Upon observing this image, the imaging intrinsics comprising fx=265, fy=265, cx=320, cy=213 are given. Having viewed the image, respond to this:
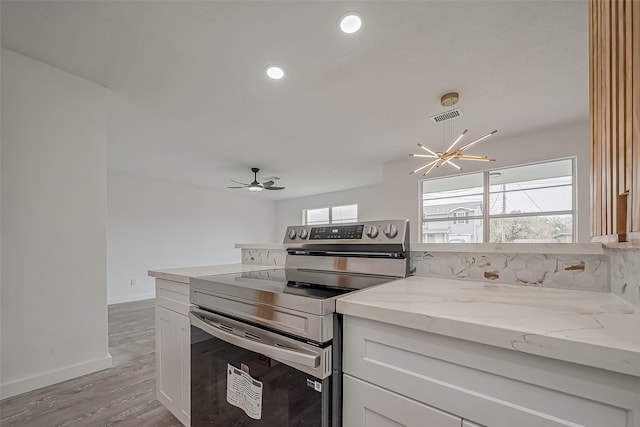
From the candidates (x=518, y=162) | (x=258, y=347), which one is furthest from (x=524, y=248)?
(x=518, y=162)

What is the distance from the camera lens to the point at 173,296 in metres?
1.48

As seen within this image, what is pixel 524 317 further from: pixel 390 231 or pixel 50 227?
pixel 50 227

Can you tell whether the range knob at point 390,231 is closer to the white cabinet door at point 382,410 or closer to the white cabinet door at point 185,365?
the white cabinet door at point 382,410

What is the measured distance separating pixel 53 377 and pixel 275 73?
118 inches

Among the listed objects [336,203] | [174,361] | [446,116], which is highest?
[446,116]

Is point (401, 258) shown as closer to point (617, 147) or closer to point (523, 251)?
point (523, 251)

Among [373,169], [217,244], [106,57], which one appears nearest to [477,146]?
[373,169]

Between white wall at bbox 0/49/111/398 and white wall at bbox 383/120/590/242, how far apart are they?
434 cm

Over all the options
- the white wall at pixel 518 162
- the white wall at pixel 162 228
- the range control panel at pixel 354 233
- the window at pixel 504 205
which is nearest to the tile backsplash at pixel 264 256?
the range control panel at pixel 354 233

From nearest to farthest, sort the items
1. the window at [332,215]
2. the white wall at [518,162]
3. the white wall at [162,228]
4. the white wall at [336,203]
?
the white wall at [518,162], the white wall at [162,228], the white wall at [336,203], the window at [332,215]

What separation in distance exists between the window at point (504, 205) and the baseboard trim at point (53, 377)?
4.75 metres

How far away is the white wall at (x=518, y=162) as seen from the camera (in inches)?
137

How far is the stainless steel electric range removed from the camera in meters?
0.85

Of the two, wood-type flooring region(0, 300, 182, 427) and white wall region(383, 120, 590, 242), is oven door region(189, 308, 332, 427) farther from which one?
white wall region(383, 120, 590, 242)
